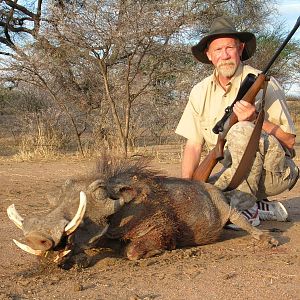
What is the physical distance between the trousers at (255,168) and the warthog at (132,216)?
0.41 metres

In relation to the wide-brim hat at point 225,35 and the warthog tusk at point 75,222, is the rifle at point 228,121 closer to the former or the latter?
the wide-brim hat at point 225,35

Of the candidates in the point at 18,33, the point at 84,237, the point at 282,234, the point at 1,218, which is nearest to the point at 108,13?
the point at 18,33

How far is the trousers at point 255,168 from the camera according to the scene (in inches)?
197

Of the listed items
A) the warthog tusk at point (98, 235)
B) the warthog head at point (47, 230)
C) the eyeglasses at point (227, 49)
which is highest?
the eyeglasses at point (227, 49)

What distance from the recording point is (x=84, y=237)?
361 centimetres

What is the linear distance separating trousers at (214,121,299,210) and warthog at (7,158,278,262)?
407mm

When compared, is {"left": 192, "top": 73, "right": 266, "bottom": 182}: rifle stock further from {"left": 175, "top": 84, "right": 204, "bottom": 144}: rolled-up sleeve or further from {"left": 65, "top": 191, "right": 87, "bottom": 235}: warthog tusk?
{"left": 65, "top": 191, "right": 87, "bottom": 235}: warthog tusk

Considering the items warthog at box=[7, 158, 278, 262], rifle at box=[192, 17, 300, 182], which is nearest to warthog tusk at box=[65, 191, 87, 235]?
warthog at box=[7, 158, 278, 262]

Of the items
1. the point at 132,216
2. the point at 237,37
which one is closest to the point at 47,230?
the point at 132,216

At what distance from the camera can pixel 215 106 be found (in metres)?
5.59

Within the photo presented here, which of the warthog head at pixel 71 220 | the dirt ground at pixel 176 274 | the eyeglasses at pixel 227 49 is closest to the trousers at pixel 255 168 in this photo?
the dirt ground at pixel 176 274

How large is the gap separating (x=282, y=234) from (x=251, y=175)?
2.02 ft

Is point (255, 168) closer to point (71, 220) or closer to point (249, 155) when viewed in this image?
point (249, 155)

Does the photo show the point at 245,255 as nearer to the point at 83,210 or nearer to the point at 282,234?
the point at 282,234
